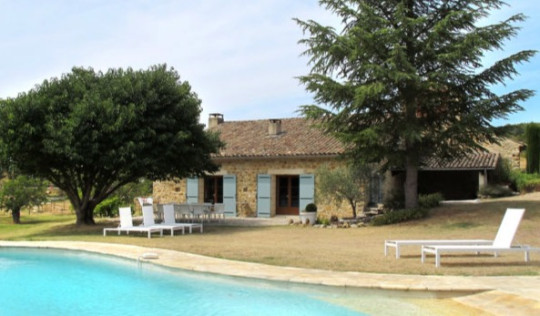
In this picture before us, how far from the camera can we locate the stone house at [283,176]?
891 inches

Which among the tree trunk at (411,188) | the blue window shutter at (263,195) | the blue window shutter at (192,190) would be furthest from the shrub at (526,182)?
the blue window shutter at (192,190)

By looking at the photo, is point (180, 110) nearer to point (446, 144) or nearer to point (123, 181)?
point (123, 181)

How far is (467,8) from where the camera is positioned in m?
18.4

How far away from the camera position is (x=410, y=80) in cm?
1755

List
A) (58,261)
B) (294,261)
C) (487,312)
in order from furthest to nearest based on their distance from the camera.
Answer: (58,261)
(294,261)
(487,312)

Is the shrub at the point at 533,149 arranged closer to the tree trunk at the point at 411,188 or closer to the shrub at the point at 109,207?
the tree trunk at the point at 411,188

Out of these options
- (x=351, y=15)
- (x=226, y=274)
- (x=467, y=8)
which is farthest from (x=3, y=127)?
(x=467, y=8)

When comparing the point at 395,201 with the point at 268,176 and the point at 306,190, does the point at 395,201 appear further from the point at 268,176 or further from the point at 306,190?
the point at 268,176

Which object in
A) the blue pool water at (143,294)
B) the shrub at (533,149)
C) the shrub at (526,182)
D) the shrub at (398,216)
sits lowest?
the blue pool water at (143,294)

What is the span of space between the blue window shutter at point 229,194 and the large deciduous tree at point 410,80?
693cm

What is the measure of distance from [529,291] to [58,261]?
9.51 m

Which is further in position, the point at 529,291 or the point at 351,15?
the point at 351,15

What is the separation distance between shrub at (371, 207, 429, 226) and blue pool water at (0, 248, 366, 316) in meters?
9.77

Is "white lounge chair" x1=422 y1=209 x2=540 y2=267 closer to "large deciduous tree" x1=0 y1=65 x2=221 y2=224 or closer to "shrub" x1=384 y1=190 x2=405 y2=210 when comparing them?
"large deciduous tree" x1=0 y1=65 x2=221 y2=224
